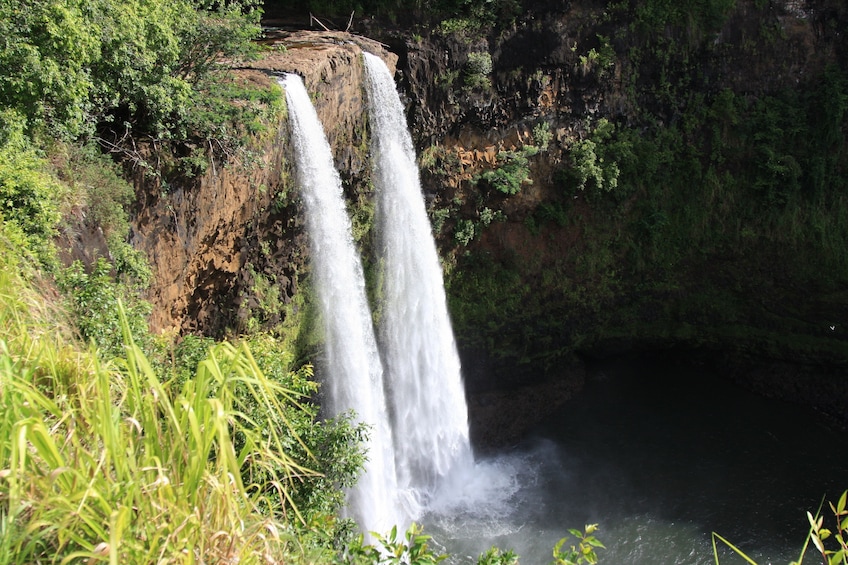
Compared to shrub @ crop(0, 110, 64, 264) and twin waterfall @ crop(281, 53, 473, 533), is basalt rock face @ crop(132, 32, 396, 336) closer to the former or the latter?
twin waterfall @ crop(281, 53, 473, 533)

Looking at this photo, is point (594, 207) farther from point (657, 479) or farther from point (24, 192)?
point (24, 192)

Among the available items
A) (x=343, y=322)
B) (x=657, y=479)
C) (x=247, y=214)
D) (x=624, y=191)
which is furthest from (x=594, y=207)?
A: (x=247, y=214)

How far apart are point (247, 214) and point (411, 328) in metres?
4.82

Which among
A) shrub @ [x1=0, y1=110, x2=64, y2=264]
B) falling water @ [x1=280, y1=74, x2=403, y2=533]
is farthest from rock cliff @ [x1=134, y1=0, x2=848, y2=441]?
shrub @ [x1=0, y1=110, x2=64, y2=264]

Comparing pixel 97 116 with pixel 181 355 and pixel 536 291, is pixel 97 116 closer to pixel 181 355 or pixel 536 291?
pixel 181 355

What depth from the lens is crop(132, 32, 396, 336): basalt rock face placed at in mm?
8953

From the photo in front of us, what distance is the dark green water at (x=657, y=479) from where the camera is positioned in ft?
41.4

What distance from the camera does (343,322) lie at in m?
11.5

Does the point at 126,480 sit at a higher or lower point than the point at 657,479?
higher

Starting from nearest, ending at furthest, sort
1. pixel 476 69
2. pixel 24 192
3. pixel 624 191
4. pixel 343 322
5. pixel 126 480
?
pixel 126 480 < pixel 24 192 < pixel 343 322 < pixel 476 69 < pixel 624 191

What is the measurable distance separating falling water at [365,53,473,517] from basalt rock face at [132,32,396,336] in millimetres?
788

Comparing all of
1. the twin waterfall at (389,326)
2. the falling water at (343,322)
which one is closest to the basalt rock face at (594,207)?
the twin waterfall at (389,326)

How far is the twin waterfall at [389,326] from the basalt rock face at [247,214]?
1.56 feet

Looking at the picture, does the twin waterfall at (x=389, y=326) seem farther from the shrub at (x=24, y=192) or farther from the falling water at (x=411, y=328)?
the shrub at (x=24, y=192)
